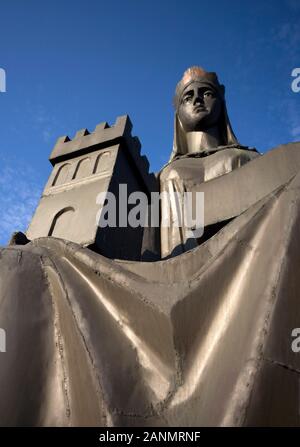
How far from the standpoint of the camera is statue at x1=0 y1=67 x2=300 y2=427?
1.30 metres

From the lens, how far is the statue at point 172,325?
51.0 inches

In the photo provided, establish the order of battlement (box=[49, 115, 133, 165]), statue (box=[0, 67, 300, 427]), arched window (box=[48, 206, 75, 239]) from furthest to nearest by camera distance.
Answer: battlement (box=[49, 115, 133, 165]), arched window (box=[48, 206, 75, 239]), statue (box=[0, 67, 300, 427])

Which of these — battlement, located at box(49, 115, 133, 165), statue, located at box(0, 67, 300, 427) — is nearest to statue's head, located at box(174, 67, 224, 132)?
battlement, located at box(49, 115, 133, 165)

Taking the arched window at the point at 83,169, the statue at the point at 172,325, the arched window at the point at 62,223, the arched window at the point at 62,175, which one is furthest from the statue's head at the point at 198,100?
the statue at the point at 172,325

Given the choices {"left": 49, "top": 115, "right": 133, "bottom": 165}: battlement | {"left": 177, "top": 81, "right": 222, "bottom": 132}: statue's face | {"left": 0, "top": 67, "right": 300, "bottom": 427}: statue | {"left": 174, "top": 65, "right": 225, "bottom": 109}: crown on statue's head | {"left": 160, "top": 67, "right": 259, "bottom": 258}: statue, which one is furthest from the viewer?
{"left": 49, "top": 115, "right": 133, "bottom": 165}: battlement

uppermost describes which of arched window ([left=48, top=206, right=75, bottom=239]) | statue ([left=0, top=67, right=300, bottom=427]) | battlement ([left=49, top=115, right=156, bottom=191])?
battlement ([left=49, top=115, right=156, bottom=191])

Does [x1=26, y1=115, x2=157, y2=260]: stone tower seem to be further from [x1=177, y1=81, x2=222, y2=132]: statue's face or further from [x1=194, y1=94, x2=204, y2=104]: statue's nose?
[x1=194, y1=94, x2=204, y2=104]: statue's nose

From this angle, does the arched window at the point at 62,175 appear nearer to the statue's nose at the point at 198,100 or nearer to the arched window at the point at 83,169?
the arched window at the point at 83,169

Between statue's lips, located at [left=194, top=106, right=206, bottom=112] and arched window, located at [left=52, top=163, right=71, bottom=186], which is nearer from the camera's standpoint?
statue's lips, located at [left=194, top=106, right=206, bottom=112]

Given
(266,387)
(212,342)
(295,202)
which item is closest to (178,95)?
(295,202)

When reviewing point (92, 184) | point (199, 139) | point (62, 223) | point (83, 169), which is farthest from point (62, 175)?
point (199, 139)
